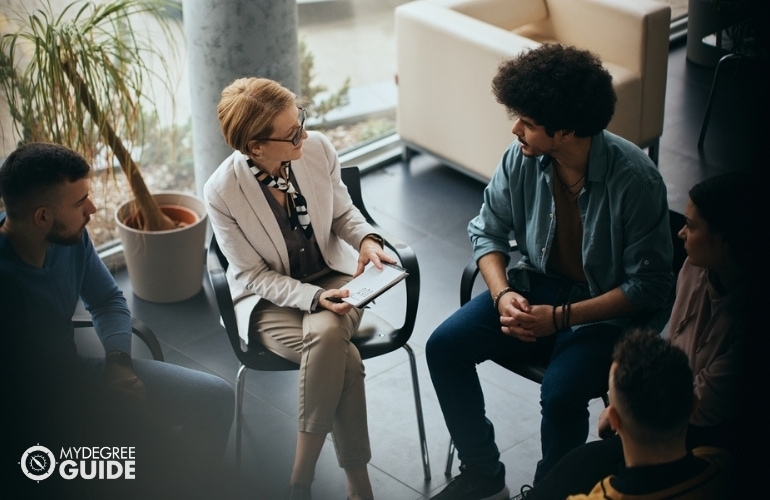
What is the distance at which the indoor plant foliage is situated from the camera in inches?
125

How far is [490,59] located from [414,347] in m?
1.31

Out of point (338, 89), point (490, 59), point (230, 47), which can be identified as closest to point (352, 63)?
point (338, 89)

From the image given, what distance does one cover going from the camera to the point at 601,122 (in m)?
2.54

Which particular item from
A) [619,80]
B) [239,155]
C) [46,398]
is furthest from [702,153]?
[46,398]

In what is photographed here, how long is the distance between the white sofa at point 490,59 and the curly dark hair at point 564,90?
151cm

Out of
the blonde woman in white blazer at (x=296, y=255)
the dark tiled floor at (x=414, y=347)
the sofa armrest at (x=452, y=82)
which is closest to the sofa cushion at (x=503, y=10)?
the sofa armrest at (x=452, y=82)

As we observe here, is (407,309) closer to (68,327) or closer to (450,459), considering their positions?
(450,459)

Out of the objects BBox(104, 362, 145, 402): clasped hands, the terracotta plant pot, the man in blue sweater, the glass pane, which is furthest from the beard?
the glass pane

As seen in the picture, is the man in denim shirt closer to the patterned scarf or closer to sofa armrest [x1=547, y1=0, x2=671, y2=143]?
the patterned scarf

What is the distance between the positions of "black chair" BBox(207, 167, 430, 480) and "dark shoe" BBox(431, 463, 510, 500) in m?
0.18

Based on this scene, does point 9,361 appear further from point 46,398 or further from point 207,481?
point 207,481

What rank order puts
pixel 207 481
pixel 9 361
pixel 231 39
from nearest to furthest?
pixel 9 361 → pixel 207 481 → pixel 231 39

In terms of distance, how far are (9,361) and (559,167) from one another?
152 cm

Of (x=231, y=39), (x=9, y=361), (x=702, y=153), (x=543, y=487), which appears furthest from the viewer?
(x=702, y=153)
